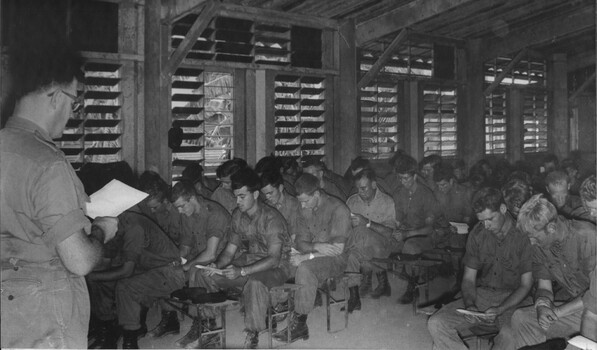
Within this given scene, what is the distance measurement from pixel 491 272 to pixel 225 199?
3.23 m

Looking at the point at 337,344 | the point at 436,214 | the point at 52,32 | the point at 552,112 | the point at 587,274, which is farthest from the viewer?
the point at 552,112

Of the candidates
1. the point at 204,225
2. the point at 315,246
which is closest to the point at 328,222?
the point at 315,246

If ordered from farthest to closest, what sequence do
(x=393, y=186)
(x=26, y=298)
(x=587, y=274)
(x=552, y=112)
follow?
1. (x=552, y=112)
2. (x=393, y=186)
3. (x=587, y=274)
4. (x=26, y=298)

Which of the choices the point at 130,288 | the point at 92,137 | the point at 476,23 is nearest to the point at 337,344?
the point at 130,288

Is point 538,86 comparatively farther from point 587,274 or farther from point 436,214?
point 587,274

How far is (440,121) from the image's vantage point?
9.71m

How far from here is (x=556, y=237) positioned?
356cm

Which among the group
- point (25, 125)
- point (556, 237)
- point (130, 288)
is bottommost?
point (130, 288)

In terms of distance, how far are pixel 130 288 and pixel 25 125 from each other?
255 centimetres

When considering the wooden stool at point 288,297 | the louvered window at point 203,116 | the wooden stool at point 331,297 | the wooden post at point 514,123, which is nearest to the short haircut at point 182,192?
the wooden stool at point 288,297

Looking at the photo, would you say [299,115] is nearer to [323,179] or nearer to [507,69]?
[323,179]

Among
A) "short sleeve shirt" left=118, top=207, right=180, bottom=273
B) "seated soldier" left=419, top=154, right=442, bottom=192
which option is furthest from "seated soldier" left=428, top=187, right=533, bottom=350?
"seated soldier" left=419, top=154, right=442, bottom=192

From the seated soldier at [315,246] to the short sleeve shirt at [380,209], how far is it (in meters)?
0.99

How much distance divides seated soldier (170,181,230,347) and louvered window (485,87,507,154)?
21.7 ft
